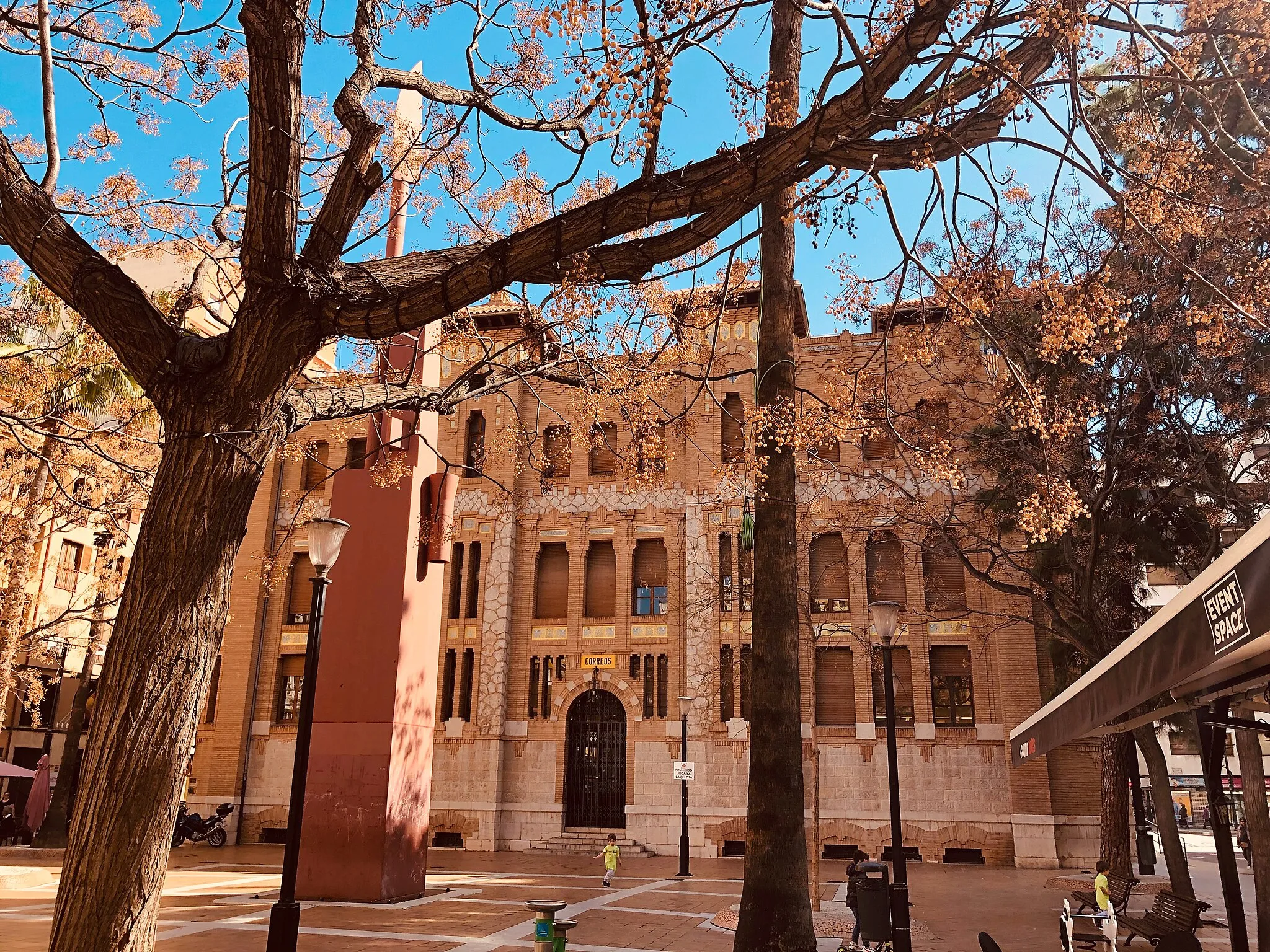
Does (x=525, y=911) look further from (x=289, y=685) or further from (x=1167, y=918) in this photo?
(x=289, y=685)

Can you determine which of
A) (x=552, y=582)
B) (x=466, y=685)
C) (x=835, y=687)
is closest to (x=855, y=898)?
(x=835, y=687)

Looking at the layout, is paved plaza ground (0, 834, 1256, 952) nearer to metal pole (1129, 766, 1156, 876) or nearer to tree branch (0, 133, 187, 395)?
metal pole (1129, 766, 1156, 876)

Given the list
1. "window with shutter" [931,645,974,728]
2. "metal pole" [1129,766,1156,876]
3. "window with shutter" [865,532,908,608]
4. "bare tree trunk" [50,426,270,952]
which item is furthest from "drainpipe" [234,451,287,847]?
"metal pole" [1129,766,1156,876]

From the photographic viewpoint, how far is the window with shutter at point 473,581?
2905 cm

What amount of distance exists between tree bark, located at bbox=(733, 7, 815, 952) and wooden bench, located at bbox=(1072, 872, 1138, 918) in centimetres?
632

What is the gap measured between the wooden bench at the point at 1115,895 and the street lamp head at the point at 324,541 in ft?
37.0

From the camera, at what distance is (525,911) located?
14.8 meters

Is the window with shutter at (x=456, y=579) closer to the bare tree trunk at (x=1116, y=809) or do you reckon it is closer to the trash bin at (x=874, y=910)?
the bare tree trunk at (x=1116, y=809)

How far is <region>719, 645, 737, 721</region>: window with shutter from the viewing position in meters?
26.4

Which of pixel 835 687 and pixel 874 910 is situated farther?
pixel 835 687

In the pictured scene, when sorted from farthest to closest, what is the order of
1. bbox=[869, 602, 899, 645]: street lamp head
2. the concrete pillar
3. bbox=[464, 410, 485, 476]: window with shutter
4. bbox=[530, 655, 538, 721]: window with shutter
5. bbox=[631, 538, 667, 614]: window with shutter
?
bbox=[464, 410, 485, 476]: window with shutter, bbox=[631, 538, 667, 614]: window with shutter, bbox=[530, 655, 538, 721]: window with shutter, the concrete pillar, bbox=[869, 602, 899, 645]: street lamp head

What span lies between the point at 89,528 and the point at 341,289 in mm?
31469

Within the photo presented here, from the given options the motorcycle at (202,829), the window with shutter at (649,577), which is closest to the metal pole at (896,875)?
the window with shutter at (649,577)

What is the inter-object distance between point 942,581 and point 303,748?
21.6 meters
